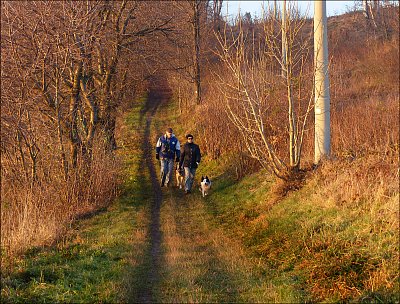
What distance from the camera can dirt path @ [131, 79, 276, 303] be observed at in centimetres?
654

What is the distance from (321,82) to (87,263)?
6.44 meters

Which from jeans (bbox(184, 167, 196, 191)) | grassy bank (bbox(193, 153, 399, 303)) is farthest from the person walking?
grassy bank (bbox(193, 153, 399, 303))

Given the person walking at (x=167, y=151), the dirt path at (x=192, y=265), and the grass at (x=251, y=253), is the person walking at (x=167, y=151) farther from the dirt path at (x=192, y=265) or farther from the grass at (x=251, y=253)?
the grass at (x=251, y=253)

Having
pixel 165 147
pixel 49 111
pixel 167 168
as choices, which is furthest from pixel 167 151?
pixel 49 111

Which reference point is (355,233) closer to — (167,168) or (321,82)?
(321,82)

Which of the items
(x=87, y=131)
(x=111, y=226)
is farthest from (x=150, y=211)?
(x=87, y=131)

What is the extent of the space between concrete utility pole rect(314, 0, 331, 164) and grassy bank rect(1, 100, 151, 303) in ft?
15.0

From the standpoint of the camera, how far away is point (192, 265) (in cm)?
793

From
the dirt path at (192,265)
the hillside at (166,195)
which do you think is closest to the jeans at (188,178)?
the hillside at (166,195)

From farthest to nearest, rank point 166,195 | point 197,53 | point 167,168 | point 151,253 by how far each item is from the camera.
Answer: point 197,53 → point 167,168 → point 166,195 → point 151,253

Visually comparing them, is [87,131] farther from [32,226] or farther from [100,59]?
[32,226]

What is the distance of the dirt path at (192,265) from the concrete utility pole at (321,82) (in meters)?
3.18

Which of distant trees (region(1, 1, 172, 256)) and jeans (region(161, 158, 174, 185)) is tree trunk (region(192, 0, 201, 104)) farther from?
jeans (region(161, 158, 174, 185))

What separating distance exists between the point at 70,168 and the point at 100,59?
5059 millimetres
